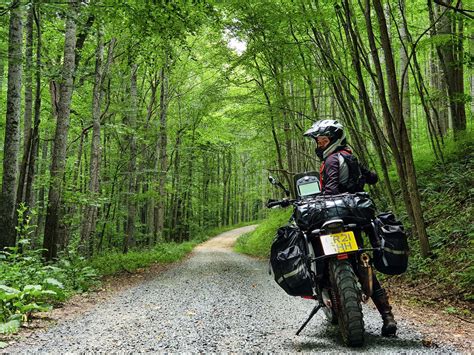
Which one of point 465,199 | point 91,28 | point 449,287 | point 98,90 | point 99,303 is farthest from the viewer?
point 98,90

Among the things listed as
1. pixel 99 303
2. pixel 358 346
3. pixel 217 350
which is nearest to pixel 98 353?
pixel 217 350

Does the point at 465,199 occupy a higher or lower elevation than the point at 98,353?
higher

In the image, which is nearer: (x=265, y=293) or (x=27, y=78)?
(x=265, y=293)

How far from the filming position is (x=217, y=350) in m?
3.15

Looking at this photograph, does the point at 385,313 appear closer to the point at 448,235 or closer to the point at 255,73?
the point at 448,235

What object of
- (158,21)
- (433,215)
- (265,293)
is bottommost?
(265,293)

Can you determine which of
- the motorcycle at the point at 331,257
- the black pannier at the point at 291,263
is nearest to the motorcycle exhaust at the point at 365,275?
the motorcycle at the point at 331,257

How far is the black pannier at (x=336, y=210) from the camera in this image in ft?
10.7

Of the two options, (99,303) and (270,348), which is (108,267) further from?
(270,348)

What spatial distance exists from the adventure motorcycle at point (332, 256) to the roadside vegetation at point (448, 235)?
2249mm

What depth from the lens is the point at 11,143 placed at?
8180mm

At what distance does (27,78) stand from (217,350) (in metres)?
10.8

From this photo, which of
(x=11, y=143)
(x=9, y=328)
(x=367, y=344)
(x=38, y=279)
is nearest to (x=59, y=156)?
(x=11, y=143)

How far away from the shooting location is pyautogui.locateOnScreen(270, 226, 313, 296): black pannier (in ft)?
10.7
